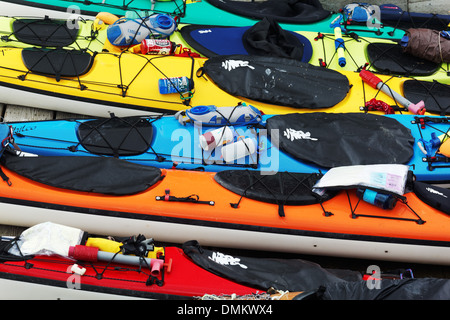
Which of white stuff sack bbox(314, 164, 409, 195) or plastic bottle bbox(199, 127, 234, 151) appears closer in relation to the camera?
white stuff sack bbox(314, 164, 409, 195)

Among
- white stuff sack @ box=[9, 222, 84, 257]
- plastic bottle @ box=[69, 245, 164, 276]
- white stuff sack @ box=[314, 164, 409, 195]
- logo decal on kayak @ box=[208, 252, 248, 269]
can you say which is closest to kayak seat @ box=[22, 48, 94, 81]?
white stuff sack @ box=[9, 222, 84, 257]

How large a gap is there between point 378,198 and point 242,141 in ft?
3.56

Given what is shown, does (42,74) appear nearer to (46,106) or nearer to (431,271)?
(46,106)

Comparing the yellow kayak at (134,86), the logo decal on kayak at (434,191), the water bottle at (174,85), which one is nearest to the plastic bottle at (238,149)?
the yellow kayak at (134,86)

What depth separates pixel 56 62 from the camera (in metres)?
4.67

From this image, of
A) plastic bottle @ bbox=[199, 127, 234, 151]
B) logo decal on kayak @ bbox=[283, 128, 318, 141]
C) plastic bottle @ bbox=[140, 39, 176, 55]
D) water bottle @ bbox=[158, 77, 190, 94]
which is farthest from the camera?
plastic bottle @ bbox=[140, 39, 176, 55]

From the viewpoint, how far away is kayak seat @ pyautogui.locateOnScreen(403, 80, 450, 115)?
15.5 ft

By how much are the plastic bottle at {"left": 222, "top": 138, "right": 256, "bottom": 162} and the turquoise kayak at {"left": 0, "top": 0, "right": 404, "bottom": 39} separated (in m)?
1.84

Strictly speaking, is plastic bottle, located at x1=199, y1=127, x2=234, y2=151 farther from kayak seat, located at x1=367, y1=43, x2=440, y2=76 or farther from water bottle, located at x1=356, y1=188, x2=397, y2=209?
kayak seat, located at x1=367, y1=43, x2=440, y2=76

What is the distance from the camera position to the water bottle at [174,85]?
14.9 feet

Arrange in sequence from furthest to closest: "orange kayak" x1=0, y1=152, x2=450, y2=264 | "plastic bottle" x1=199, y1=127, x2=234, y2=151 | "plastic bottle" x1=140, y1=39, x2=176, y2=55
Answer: "plastic bottle" x1=140, y1=39, x2=176, y2=55
"plastic bottle" x1=199, y1=127, x2=234, y2=151
"orange kayak" x1=0, y1=152, x2=450, y2=264

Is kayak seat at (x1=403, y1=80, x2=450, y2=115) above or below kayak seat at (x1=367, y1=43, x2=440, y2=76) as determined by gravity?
below
